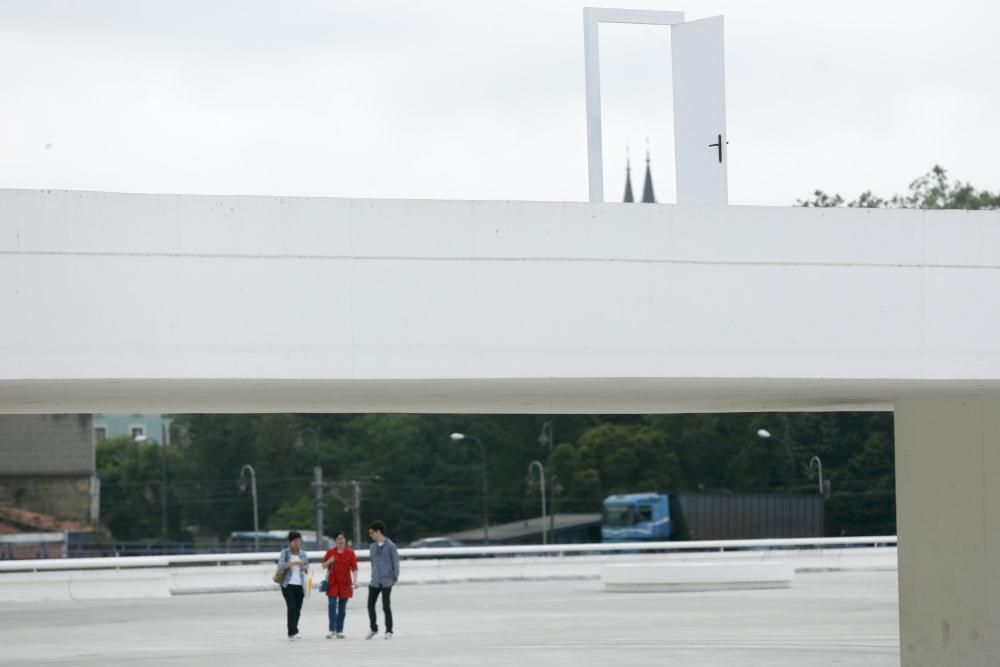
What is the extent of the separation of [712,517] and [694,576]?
A: 33.3 m

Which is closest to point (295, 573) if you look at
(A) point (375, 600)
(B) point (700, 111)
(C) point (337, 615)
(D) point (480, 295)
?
(C) point (337, 615)

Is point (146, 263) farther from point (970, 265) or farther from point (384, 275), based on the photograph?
point (970, 265)

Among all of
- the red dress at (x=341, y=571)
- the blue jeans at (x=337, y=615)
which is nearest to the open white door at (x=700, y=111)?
the red dress at (x=341, y=571)

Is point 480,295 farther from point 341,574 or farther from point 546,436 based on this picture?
point 546,436

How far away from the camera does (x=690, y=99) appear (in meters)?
12.4

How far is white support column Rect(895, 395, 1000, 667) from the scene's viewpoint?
1396 centimetres

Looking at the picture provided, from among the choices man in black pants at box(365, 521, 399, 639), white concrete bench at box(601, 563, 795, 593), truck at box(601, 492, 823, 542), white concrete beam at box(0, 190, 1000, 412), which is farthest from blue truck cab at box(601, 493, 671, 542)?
white concrete beam at box(0, 190, 1000, 412)

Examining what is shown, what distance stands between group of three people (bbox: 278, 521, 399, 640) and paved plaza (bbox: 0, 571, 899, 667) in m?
0.35

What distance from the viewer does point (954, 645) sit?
14.4m

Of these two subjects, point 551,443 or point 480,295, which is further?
point 551,443

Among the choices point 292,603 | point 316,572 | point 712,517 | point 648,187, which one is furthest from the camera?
point 648,187

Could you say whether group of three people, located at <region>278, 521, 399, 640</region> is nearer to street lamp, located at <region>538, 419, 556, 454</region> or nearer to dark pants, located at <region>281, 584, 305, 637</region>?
dark pants, located at <region>281, 584, 305, 637</region>

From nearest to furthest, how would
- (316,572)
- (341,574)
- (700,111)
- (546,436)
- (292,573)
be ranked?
(700,111)
(341,574)
(292,573)
(316,572)
(546,436)

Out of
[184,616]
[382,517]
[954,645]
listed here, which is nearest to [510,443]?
[382,517]
